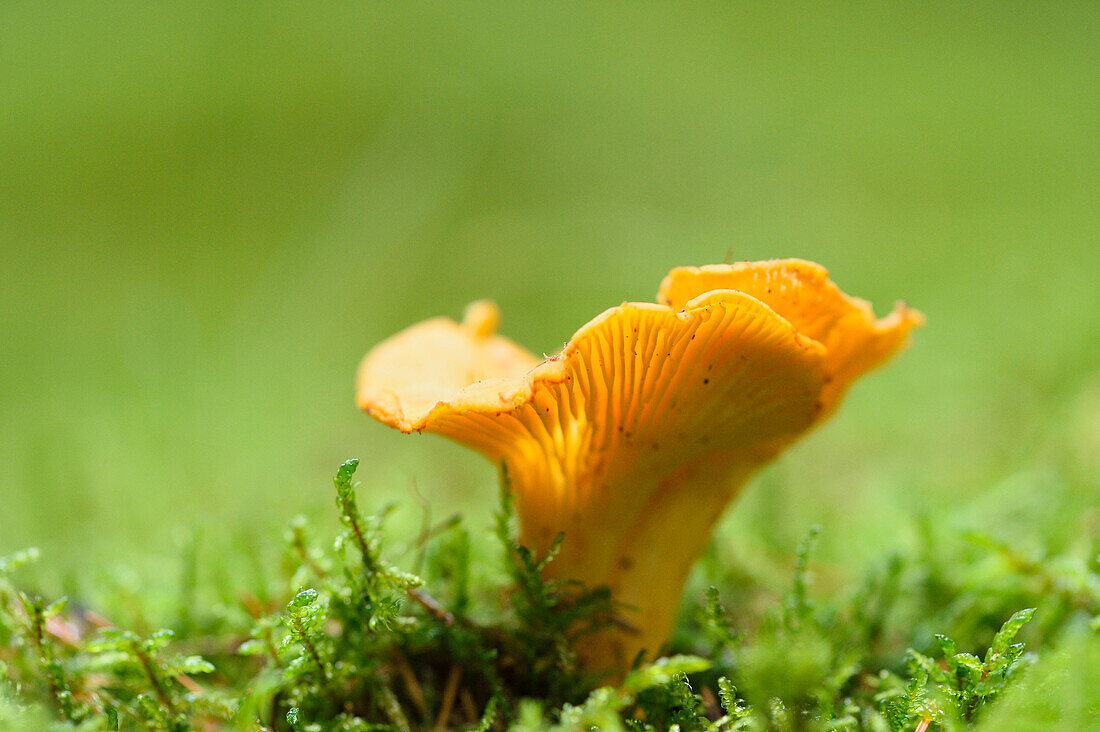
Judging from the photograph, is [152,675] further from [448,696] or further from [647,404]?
[647,404]

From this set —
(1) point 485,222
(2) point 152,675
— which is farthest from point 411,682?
(1) point 485,222

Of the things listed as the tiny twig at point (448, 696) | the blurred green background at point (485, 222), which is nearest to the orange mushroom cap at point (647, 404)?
the tiny twig at point (448, 696)

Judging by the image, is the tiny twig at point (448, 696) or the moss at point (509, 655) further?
the tiny twig at point (448, 696)

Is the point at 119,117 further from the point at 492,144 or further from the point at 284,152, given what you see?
the point at 492,144

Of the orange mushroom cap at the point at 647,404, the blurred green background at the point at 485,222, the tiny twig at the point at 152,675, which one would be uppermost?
the blurred green background at the point at 485,222

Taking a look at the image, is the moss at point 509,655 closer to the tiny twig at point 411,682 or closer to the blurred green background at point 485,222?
the tiny twig at point 411,682

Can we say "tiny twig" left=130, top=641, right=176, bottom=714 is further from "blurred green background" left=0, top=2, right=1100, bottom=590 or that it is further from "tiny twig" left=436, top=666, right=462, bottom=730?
"blurred green background" left=0, top=2, right=1100, bottom=590

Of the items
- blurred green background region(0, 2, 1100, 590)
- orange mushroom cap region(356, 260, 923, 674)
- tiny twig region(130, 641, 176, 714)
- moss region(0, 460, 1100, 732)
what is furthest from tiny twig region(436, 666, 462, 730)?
blurred green background region(0, 2, 1100, 590)

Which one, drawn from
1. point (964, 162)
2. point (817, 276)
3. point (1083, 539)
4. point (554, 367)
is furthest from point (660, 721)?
point (964, 162)
